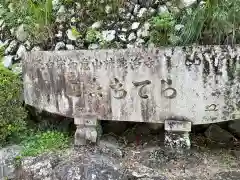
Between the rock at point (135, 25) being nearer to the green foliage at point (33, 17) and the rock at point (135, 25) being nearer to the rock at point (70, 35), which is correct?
the rock at point (70, 35)

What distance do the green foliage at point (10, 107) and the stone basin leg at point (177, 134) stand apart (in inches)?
68.4

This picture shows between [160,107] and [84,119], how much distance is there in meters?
0.90

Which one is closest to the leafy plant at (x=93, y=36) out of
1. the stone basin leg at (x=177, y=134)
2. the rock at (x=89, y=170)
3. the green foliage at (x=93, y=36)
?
the green foliage at (x=93, y=36)

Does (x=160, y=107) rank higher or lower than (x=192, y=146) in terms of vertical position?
higher

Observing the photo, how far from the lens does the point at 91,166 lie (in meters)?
3.91

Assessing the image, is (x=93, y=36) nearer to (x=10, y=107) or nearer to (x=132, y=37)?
(x=132, y=37)

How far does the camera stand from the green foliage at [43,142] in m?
4.33

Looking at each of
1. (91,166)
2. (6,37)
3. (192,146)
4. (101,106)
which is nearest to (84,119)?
(101,106)

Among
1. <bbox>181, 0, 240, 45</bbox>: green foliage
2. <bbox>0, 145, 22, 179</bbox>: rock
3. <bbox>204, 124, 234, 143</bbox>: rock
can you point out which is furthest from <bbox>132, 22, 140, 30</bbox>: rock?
<bbox>0, 145, 22, 179</bbox>: rock

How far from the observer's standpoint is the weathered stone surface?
386 cm

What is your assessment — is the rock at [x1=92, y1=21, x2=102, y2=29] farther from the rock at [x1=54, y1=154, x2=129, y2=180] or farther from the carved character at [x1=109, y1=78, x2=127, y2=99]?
the rock at [x1=54, y1=154, x2=129, y2=180]

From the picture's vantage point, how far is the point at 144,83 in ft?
13.2

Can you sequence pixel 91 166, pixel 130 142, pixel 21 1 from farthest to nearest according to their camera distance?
pixel 21 1 < pixel 130 142 < pixel 91 166

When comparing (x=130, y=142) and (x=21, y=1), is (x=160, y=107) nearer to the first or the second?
(x=130, y=142)
